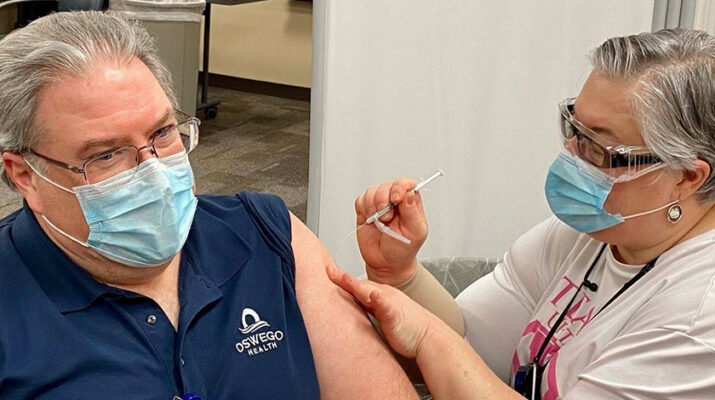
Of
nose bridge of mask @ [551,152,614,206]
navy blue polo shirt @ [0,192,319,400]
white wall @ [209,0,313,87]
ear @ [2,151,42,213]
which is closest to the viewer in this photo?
navy blue polo shirt @ [0,192,319,400]

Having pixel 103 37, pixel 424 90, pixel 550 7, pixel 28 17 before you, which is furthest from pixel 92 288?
pixel 28 17

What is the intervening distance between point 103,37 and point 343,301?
0.65 m

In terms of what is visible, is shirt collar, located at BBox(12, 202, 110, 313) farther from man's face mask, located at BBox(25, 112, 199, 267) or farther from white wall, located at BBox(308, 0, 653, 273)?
white wall, located at BBox(308, 0, 653, 273)

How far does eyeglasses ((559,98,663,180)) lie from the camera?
1739 mm

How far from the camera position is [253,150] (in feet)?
18.5

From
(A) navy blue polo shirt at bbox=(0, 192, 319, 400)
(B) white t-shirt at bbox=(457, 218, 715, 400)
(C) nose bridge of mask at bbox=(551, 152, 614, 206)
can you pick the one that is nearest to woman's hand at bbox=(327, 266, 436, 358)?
(A) navy blue polo shirt at bbox=(0, 192, 319, 400)

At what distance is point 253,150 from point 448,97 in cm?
266

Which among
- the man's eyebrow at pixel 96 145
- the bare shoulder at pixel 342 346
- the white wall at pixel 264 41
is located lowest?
the white wall at pixel 264 41

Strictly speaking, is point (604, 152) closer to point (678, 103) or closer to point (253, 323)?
point (678, 103)

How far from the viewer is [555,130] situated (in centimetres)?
314

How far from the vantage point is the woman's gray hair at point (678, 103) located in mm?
1703

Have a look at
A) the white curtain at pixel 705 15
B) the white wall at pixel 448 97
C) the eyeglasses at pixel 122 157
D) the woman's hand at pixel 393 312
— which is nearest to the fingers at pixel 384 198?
the woman's hand at pixel 393 312

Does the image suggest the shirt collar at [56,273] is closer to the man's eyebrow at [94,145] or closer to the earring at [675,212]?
the man's eyebrow at [94,145]

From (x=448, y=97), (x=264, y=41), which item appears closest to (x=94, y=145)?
(x=448, y=97)
